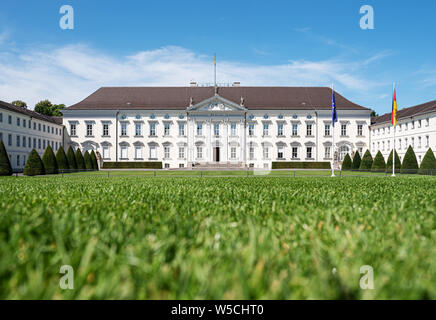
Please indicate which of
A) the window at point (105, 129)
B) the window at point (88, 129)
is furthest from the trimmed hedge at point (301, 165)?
the window at point (88, 129)

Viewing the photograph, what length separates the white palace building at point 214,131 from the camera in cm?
5525

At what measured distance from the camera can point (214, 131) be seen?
2189 inches

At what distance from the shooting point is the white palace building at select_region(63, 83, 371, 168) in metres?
55.2

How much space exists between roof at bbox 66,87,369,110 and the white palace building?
21cm

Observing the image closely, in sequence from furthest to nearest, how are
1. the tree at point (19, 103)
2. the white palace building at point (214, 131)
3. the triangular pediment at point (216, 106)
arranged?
the tree at point (19, 103)
the white palace building at point (214, 131)
the triangular pediment at point (216, 106)

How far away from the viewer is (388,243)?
8.45 ft

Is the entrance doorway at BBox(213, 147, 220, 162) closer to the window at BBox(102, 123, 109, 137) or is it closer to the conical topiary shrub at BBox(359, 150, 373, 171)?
the window at BBox(102, 123, 109, 137)

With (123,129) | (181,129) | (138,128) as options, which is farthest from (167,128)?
(123,129)

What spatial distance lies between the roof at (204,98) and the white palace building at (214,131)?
208mm

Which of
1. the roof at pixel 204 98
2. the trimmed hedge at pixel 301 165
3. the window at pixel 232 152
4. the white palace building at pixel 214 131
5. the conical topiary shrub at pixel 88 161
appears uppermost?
the roof at pixel 204 98

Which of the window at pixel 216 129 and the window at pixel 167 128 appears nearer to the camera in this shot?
the window at pixel 216 129

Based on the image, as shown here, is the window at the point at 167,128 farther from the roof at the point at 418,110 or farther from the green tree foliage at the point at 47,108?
the roof at the point at 418,110

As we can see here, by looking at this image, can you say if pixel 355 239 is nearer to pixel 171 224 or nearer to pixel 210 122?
pixel 171 224

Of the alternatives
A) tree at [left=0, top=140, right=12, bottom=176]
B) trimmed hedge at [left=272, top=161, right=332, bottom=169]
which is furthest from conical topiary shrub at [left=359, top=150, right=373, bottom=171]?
tree at [left=0, top=140, right=12, bottom=176]
